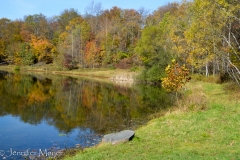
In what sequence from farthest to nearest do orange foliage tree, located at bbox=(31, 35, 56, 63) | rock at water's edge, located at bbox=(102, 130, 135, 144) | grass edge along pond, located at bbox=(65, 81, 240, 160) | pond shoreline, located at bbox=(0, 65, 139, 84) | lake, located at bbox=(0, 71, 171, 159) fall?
orange foliage tree, located at bbox=(31, 35, 56, 63) → pond shoreline, located at bbox=(0, 65, 139, 84) → lake, located at bbox=(0, 71, 171, 159) → rock at water's edge, located at bbox=(102, 130, 135, 144) → grass edge along pond, located at bbox=(65, 81, 240, 160)

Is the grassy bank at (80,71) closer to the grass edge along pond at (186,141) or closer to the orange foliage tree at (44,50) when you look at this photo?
the orange foliage tree at (44,50)

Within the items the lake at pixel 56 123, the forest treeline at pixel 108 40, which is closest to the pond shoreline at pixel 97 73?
the forest treeline at pixel 108 40

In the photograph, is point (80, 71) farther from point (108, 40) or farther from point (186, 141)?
point (186, 141)

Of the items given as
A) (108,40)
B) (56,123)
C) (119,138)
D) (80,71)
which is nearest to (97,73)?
(80,71)

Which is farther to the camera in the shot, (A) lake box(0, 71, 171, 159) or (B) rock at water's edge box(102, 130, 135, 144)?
(A) lake box(0, 71, 171, 159)

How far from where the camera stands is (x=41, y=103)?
2378 cm

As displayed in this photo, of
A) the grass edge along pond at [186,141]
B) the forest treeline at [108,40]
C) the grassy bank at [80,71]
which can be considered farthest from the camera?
the grassy bank at [80,71]

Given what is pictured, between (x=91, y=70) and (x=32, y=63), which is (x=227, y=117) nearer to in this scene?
(x=91, y=70)

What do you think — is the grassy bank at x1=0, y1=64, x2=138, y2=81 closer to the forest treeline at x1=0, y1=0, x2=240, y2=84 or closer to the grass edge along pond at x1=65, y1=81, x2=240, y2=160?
the forest treeline at x1=0, y1=0, x2=240, y2=84

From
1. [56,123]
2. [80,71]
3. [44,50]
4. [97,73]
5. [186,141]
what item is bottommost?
[56,123]

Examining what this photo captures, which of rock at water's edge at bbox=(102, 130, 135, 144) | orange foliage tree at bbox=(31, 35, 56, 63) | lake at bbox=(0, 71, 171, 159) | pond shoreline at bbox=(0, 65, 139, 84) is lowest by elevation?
lake at bbox=(0, 71, 171, 159)

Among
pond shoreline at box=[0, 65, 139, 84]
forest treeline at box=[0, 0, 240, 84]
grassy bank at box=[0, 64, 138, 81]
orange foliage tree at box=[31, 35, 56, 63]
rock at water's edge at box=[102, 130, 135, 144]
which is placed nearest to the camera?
rock at water's edge at box=[102, 130, 135, 144]

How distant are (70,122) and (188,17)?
81.8 ft

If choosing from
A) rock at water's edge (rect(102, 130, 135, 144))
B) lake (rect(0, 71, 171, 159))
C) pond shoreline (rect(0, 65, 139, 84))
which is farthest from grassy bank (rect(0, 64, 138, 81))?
rock at water's edge (rect(102, 130, 135, 144))
